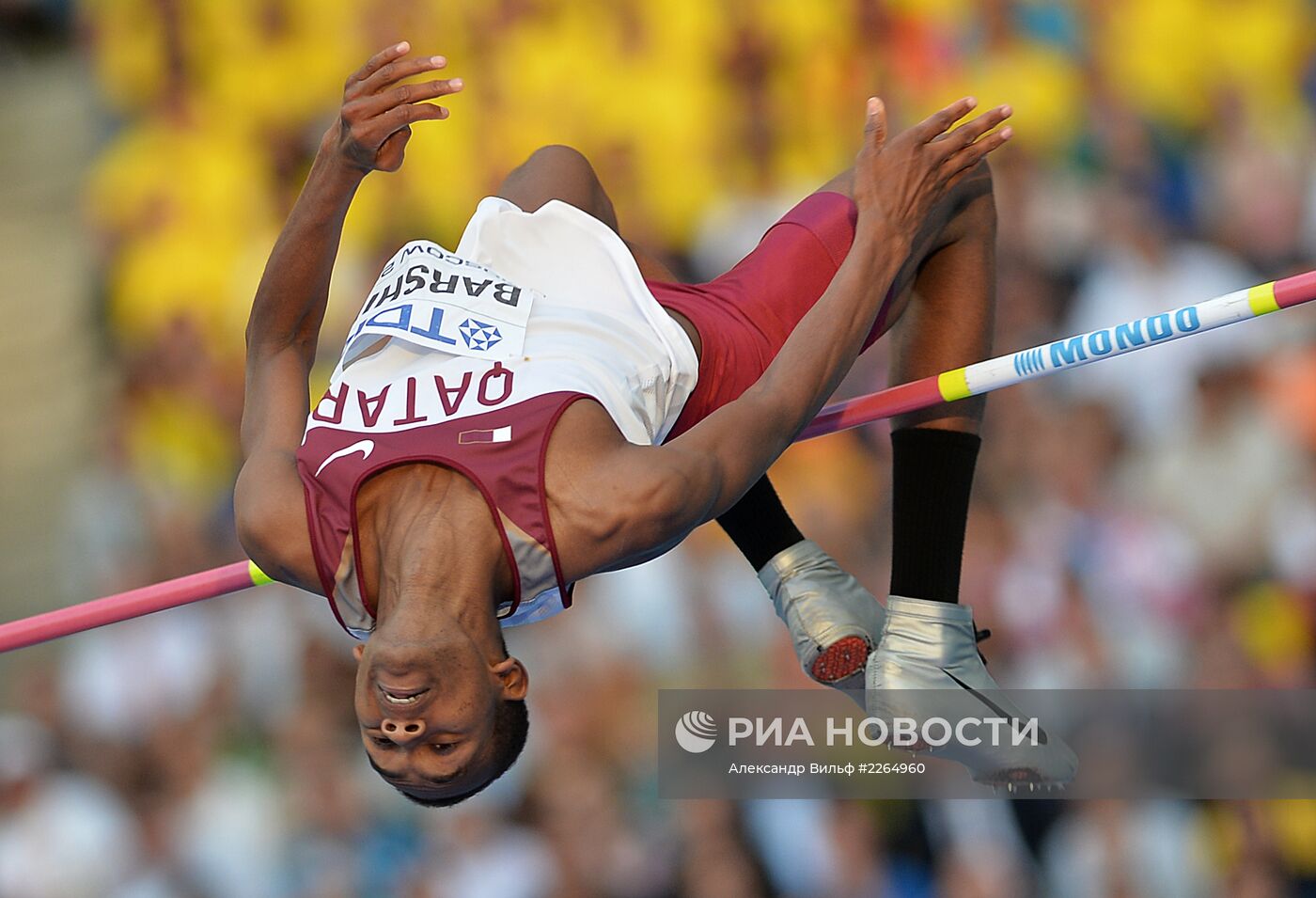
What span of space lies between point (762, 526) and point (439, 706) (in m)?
1.26

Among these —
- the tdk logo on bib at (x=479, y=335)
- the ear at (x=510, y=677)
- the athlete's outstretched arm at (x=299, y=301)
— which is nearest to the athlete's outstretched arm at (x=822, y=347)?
the ear at (x=510, y=677)

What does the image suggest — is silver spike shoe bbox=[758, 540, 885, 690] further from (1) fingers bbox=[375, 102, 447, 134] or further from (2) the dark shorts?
(1) fingers bbox=[375, 102, 447, 134]

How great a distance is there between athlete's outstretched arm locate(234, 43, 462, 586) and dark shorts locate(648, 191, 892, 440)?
0.67 m

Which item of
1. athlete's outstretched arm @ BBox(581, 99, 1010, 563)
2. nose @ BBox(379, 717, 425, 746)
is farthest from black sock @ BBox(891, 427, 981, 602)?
nose @ BBox(379, 717, 425, 746)

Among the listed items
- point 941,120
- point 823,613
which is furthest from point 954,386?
point 823,613

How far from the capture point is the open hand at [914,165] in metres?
3.46

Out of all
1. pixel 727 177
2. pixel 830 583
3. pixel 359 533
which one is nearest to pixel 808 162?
pixel 727 177

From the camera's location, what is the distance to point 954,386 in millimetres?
3574

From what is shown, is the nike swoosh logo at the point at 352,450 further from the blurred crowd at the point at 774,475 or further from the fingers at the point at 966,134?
the blurred crowd at the point at 774,475

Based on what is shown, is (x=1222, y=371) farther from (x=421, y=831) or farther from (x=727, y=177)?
(x=421, y=831)

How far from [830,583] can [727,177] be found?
355 centimetres

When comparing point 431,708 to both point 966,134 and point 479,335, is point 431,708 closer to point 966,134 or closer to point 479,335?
point 479,335

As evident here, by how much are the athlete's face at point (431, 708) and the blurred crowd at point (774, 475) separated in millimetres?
3101

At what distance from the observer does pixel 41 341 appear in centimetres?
830
